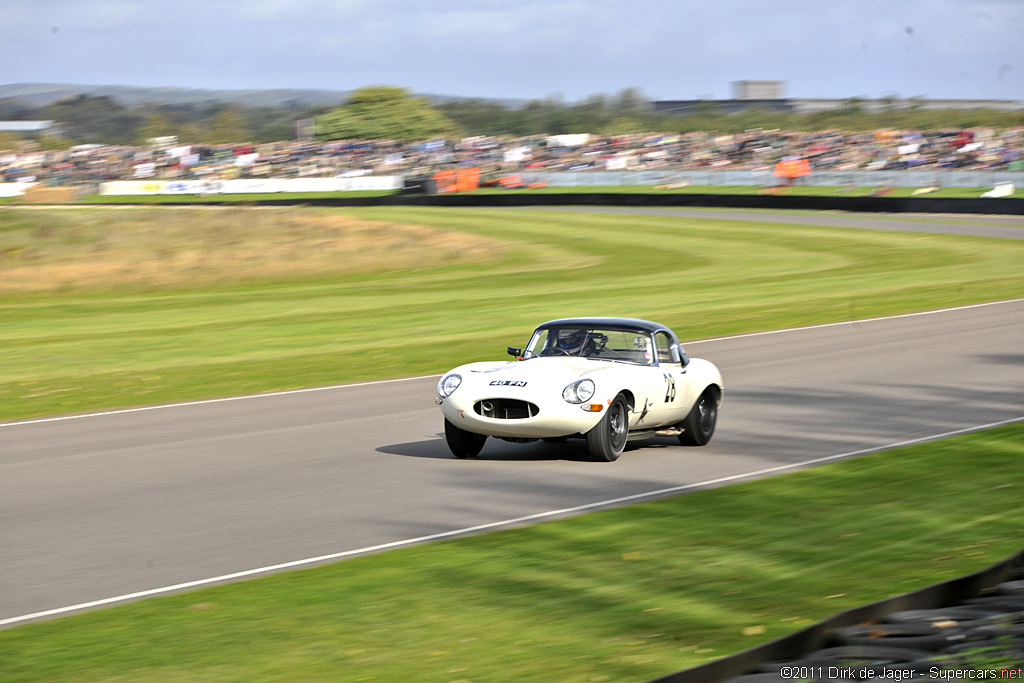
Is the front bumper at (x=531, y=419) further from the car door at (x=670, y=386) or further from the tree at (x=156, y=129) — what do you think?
the tree at (x=156, y=129)

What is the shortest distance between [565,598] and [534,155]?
3047 inches

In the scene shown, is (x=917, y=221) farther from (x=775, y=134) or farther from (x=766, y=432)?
(x=766, y=432)

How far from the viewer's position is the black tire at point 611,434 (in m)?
10.1

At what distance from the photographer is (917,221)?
46.9m

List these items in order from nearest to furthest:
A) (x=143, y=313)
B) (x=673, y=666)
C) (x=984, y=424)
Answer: (x=673, y=666) < (x=984, y=424) < (x=143, y=313)

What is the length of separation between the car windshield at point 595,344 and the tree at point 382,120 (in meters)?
147

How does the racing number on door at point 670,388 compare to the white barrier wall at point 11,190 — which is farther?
the white barrier wall at point 11,190

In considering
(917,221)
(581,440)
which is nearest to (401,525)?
(581,440)

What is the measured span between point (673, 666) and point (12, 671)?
3.00m

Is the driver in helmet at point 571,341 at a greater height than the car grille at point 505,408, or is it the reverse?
the driver in helmet at point 571,341

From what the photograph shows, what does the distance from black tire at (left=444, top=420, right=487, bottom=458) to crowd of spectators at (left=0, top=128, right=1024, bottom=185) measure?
57.0 metres

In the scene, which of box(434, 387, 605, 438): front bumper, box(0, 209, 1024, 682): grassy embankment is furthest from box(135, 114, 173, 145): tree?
box(434, 387, 605, 438): front bumper

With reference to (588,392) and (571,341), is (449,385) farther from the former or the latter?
(571,341)

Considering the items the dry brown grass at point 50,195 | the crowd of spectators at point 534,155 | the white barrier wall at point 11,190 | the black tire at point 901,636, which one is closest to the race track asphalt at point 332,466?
the black tire at point 901,636
